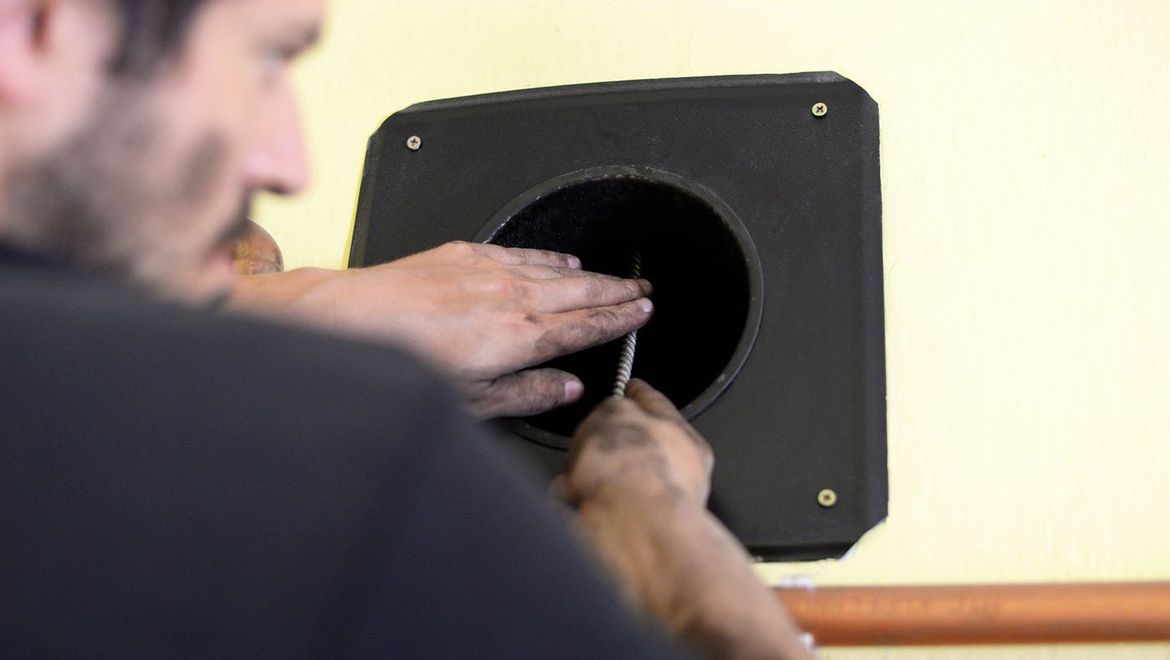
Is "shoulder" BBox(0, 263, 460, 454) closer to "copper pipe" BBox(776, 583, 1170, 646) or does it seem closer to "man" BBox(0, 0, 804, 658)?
"man" BBox(0, 0, 804, 658)

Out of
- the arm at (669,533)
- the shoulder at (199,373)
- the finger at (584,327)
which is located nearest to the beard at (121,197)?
the shoulder at (199,373)

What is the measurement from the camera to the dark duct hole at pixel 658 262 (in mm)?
941

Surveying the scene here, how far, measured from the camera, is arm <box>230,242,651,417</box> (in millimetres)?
868

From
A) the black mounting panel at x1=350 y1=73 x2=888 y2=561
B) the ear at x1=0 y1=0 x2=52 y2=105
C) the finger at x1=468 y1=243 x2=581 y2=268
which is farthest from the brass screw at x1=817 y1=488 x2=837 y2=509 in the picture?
the ear at x1=0 y1=0 x2=52 y2=105

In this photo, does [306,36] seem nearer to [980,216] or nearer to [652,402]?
[652,402]

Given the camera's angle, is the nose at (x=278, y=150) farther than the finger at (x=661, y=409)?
No

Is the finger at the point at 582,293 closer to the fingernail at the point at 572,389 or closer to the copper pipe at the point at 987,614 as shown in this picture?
the fingernail at the point at 572,389

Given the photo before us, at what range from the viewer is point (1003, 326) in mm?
858

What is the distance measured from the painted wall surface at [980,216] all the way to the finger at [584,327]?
0.62ft

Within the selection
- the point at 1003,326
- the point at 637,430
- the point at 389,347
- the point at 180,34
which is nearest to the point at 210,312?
the point at 389,347

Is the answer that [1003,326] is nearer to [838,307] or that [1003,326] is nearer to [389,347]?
[838,307]

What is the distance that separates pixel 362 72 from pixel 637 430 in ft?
1.70

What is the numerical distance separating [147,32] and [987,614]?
0.54 meters

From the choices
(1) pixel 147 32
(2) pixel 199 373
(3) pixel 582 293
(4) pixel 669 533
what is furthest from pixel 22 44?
(3) pixel 582 293
